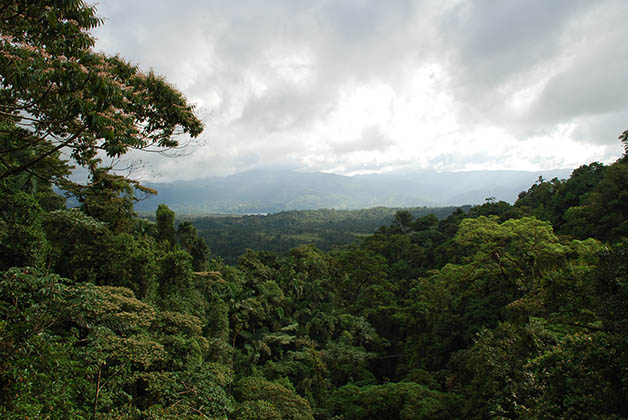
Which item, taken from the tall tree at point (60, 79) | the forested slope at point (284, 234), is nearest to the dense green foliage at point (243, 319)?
the tall tree at point (60, 79)

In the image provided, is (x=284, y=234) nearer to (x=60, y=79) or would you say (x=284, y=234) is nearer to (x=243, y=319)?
(x=243, y=319)

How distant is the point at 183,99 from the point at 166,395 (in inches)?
285

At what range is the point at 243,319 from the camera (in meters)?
19.7

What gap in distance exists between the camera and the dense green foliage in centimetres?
502

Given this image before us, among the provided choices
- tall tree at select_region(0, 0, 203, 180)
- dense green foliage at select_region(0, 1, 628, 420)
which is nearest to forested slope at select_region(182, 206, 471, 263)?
dense green foliage at select_region(0, 1, 628, 420)

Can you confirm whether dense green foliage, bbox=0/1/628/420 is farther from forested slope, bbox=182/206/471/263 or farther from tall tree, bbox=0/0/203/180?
forested slope, bbox=182/206/471/263

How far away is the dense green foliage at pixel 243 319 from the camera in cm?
502

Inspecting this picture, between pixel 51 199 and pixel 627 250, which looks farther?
pixel 51 199

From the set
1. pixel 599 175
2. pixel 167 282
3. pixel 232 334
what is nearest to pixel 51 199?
pixel 167 282

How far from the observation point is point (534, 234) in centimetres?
1293

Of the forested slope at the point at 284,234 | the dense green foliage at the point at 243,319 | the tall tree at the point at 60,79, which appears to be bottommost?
the forested slope at the point at 284,234

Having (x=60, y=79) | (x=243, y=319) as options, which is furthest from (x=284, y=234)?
(x=60, y=79)

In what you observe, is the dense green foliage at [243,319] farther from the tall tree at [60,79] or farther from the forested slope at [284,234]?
the forested slope at [284,234]

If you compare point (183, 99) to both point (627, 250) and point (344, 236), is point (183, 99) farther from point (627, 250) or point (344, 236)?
point (344, 236)
